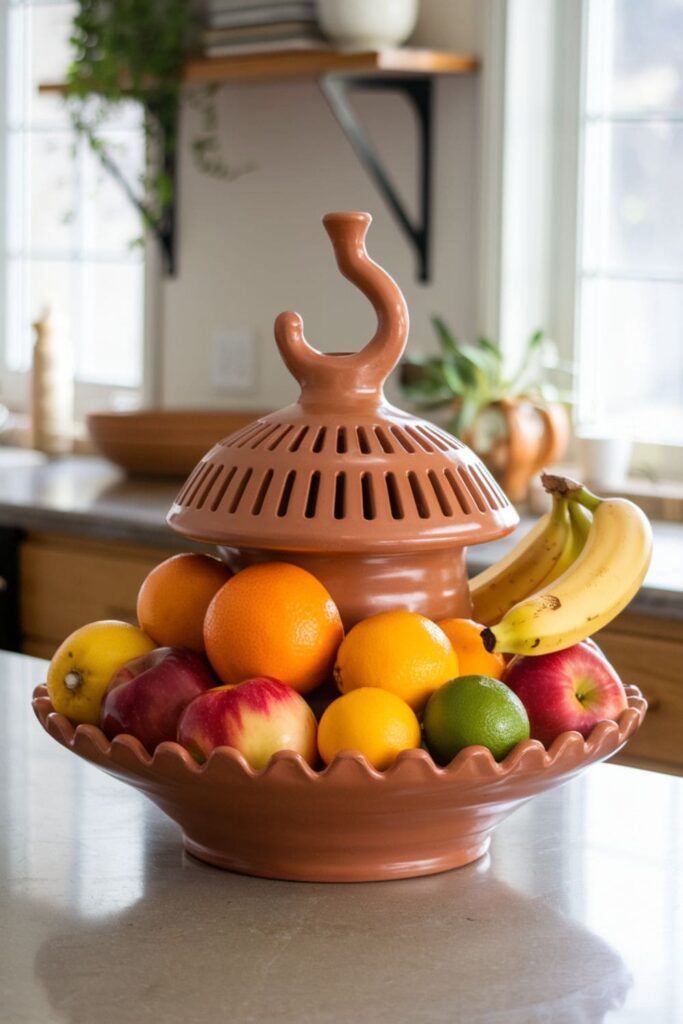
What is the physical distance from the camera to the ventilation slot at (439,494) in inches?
37.2

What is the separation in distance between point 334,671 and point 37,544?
1725 mm

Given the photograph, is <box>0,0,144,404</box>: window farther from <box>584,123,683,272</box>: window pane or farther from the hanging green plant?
<box>584,123,683,272</box>: window pane

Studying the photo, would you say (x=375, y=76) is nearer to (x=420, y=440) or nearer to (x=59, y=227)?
(x=59, y=227)

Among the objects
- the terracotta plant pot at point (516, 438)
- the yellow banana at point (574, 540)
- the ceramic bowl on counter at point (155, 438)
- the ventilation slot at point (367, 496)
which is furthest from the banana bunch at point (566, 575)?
the ceramic bowl on counter at point (155, 438)

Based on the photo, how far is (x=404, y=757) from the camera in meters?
0.82

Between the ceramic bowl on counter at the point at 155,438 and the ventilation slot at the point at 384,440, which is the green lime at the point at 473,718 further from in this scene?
the ceramic bowl on counter at the point at 155,438

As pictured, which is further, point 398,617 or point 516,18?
point 516,18

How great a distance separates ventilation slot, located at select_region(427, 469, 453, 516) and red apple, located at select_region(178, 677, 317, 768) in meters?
0.16

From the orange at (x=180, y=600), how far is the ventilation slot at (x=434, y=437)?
16cm

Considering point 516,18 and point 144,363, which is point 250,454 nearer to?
point 516,18

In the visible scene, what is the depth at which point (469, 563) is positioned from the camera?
202cm

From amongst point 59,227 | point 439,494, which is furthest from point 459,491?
point 59,227

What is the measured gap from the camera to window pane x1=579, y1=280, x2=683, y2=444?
8.71 feet

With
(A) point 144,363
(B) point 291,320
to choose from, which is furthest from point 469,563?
(A) point 144,363
